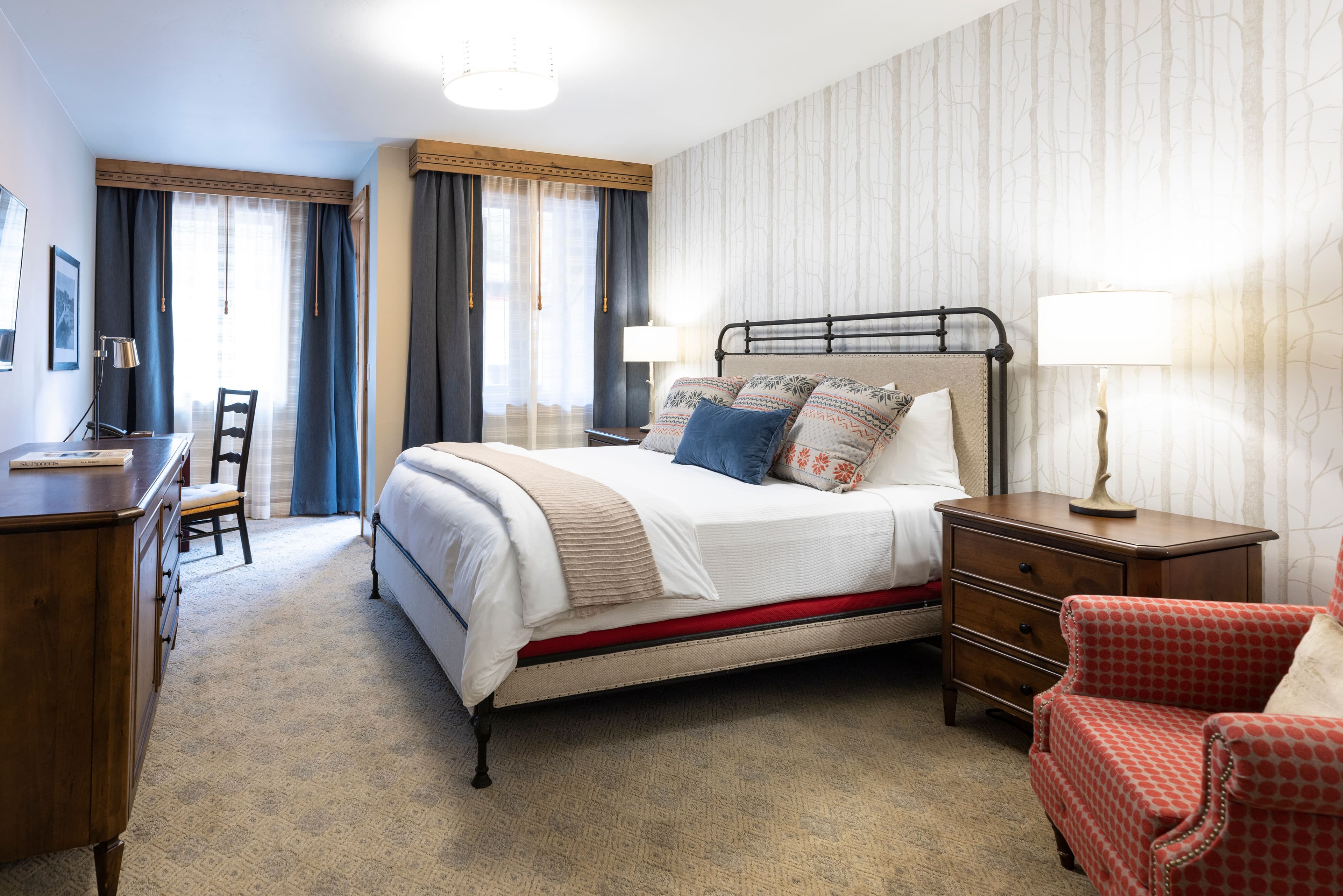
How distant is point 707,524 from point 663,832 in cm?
91

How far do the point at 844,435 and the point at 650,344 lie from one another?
2.33 m

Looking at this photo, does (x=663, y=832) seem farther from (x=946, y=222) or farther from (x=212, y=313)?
(x=212, y=313)

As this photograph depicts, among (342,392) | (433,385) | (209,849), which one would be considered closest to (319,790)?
(209,849)

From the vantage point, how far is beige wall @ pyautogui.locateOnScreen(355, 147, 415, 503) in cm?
512

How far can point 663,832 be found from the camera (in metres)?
2.00

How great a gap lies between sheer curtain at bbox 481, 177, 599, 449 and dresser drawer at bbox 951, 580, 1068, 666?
141 inches

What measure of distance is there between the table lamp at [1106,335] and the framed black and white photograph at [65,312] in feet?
14.7

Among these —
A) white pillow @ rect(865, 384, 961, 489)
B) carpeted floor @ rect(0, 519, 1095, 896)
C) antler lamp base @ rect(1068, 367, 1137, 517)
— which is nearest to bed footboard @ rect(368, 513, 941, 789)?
carpeted floor @ rect(0, 519, 1095, 896)

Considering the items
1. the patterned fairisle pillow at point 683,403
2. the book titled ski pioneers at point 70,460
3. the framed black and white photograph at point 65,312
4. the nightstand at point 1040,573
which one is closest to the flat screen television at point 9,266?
the book titled ski pioneers at point 70,460

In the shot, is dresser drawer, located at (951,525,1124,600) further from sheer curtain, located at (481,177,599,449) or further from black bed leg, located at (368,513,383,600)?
sheer curtain, located at (481,177,599,449)

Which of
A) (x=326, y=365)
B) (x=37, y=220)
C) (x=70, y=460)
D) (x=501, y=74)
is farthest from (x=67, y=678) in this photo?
(x=326, y=365)

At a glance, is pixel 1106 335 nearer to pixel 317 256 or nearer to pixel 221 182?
pixel 317 256

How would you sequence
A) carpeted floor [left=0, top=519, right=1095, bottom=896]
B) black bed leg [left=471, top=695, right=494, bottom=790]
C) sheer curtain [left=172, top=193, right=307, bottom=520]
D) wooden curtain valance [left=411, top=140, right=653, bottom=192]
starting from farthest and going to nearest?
sheer curtain [left=172, top=193, right=307, bottom=520]
wooden curtain valance [left=411, top=140, right=653, bottom=192]
black bed leg [left=471, top=695, right=494, bottom=790]
carpeted floor [left=0, top=519, right=1095, bottom=896]

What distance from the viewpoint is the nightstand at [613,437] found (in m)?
4.80
